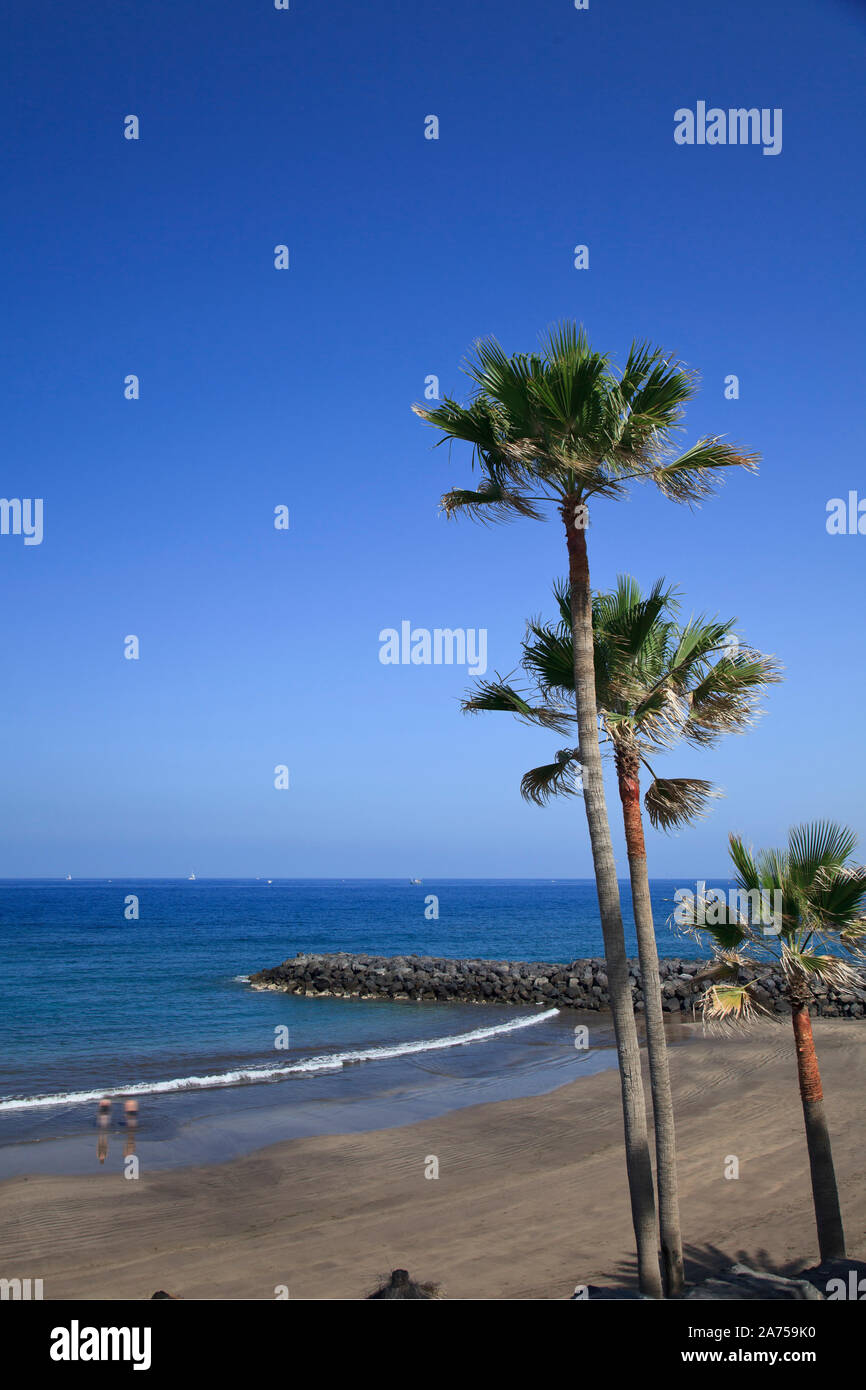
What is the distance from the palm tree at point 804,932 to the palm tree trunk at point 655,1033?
0.69 meters

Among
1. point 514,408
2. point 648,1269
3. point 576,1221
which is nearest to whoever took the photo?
point 648,1269

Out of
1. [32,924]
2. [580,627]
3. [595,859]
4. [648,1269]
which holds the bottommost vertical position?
[32,924]

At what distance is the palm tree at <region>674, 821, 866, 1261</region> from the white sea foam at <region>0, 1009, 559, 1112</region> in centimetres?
1912

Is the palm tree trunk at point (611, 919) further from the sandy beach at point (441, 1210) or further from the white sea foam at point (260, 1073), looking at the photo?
the white sea foam at point (260, 1073)

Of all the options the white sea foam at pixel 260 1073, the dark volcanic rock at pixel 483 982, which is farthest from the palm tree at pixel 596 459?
the dark volcanic rock at pixel 483 982

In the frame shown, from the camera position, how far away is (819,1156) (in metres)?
9.59

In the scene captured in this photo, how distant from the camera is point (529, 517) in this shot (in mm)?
9453

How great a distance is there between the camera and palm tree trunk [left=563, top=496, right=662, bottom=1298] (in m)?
8.18

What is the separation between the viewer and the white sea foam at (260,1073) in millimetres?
23016

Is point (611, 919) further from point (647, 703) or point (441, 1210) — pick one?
point (441, 1210)

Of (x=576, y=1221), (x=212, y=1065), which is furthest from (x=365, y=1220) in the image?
(x=212, y=1065)

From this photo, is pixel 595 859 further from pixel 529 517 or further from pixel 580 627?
pixel 529 517

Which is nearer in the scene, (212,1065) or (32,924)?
(212,1065)
